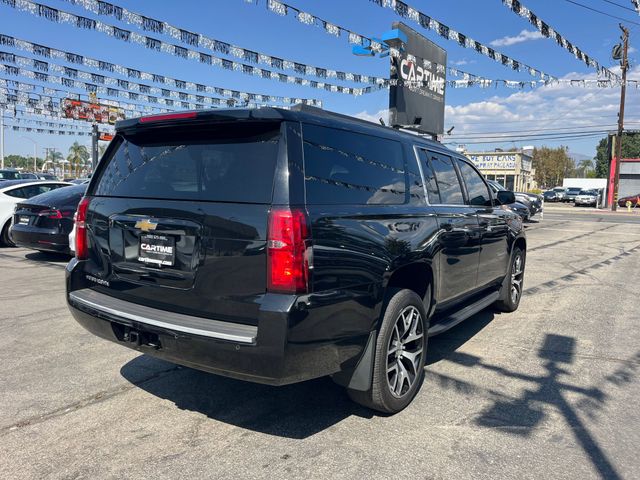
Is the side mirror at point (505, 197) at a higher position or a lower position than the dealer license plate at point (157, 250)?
higher

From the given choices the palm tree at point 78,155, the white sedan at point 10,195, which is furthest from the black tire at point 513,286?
the palm tree at point 78,155

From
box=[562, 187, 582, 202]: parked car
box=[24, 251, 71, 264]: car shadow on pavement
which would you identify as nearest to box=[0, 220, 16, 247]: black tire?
box=[24, 251, 71, 264]: car shadow on pavement

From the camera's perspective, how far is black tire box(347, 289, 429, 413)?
125 inches

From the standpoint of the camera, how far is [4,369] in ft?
13.4

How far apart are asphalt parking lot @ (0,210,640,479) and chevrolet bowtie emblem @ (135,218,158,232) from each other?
4.17ft

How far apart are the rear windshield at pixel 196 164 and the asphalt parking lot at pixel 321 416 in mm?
1473

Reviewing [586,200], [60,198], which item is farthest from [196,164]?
[586,200]

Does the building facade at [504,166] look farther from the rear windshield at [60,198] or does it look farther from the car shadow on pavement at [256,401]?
the car shadow on pavement at [256,401]

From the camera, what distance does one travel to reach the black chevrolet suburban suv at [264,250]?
8.65 feet

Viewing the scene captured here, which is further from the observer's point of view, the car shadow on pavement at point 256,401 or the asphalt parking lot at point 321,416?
the car shadow on pavement at point 256,401

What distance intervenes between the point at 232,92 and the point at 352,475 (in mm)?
21735

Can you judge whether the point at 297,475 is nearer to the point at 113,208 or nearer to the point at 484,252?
the point at 113,208

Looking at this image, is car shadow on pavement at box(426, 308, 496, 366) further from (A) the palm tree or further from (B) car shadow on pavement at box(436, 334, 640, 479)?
(A) the palm tree

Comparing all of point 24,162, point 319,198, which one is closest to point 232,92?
point 319,198
